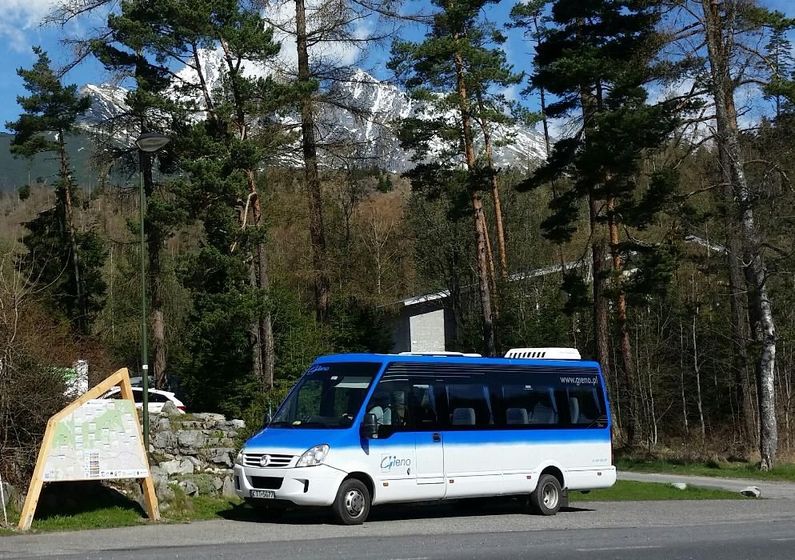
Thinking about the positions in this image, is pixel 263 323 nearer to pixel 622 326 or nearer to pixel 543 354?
pixel 622 326

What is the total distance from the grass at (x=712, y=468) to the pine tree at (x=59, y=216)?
25966 millimetres

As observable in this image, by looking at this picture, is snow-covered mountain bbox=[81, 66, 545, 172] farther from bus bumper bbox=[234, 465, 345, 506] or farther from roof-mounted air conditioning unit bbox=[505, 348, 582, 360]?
bus bumper bbox=[234, 465, 345, 506]

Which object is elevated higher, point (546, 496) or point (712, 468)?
point (546, 496)

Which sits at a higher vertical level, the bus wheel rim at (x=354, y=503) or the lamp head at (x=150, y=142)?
the lamp head at (x=150, y=142)

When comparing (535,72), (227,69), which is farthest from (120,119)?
(535,72)

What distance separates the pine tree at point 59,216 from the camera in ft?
161

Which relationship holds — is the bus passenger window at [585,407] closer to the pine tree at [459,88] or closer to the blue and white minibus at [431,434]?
the blue and white minibus at [431,434]

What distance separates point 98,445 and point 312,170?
23.2m

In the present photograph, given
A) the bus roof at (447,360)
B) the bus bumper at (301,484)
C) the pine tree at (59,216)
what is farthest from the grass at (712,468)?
the pine tree at (59,216)

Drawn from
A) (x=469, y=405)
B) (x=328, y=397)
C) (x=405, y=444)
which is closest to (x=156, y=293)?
(x=469, y=405)

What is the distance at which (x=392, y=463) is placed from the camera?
632 inches

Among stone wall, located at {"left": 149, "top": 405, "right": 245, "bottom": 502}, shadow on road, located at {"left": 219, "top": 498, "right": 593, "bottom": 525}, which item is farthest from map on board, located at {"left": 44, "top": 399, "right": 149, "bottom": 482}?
shadow on road, located at {"left": 219, "top": 498, "right": 593, "bottom": 525}

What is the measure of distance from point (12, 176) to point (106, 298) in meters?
92.2

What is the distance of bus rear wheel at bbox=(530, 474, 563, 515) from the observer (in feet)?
60.1
